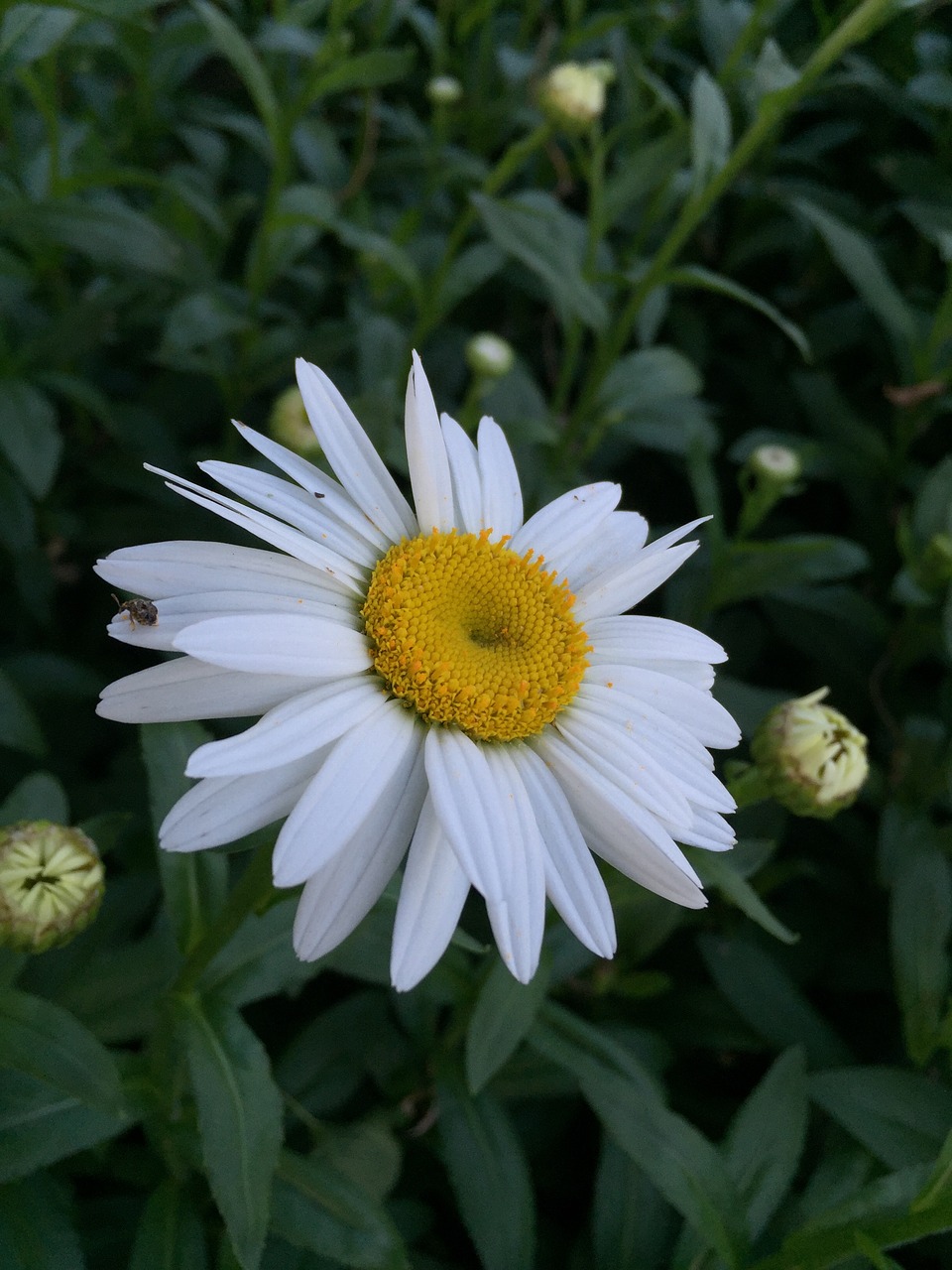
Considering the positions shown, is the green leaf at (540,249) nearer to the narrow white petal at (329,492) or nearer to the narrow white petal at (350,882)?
the narrow white petal at (329,492)

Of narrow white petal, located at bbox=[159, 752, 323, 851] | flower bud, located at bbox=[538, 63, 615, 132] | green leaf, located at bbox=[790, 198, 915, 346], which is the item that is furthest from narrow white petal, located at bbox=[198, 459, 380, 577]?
green leaf, located at bbox=[790, 198, 915, 346]

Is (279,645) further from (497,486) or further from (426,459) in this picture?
(497,486)

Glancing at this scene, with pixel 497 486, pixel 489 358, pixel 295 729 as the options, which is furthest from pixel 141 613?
pixel 489 358

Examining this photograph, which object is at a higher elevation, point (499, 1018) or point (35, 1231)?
point (35, 1231)

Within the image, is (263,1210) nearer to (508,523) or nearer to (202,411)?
(508,523)

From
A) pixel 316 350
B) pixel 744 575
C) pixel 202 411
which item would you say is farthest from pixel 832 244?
pixel 202 411

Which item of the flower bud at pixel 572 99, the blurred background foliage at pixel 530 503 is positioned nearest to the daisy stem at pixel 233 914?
the blurred background foliage at pixel 530 503
